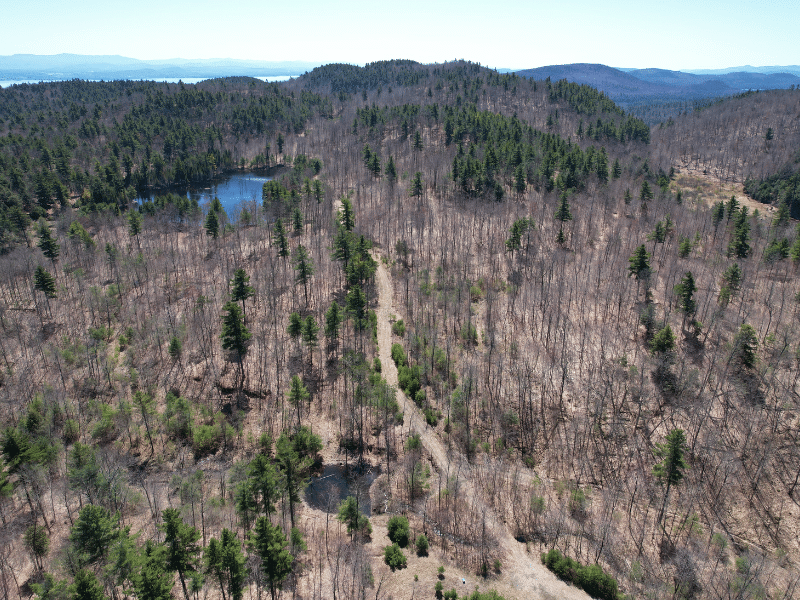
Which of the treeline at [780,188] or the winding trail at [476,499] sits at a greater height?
the treeline at [780,188]

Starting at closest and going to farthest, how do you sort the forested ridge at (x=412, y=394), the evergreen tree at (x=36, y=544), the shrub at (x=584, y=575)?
the shrub at (x=584, y=575)
the evergreen tree at (x=36, y=544)
the forested ridge at (x=412, y=394)

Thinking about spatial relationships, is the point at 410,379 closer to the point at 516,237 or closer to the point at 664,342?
the point at 664,342

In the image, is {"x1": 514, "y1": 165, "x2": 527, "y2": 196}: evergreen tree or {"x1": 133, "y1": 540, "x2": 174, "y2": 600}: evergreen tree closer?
{"x1": 133, "y1": 540, "x2": 174, "y2": 600}: evergreen tree

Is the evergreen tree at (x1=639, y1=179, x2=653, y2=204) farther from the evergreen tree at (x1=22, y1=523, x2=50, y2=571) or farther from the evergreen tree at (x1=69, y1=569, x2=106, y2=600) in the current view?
the evergreen tree at (x1=22, y1=523, x2=50, y2=571)

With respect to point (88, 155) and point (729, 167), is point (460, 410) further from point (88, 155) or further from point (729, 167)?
point (88, 155)

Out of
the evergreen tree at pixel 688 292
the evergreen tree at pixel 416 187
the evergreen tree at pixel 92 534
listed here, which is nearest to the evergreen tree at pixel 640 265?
the evergreen tree at pixel 688 292

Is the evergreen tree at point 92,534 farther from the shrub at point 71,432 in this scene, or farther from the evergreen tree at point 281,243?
the evergreen tree at point 281,243

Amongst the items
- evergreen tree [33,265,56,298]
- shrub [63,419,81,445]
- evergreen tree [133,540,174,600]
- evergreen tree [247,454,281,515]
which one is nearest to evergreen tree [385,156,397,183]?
evergreen tree [33,265,56,298]
